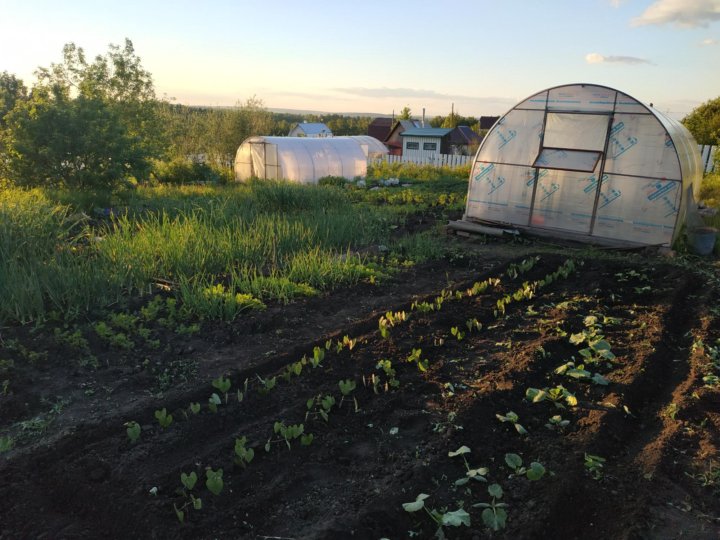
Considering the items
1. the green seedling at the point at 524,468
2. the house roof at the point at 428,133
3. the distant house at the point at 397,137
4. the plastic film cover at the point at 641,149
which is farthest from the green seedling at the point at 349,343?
the distant house at the point at 397,137

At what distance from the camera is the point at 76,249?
596 cm

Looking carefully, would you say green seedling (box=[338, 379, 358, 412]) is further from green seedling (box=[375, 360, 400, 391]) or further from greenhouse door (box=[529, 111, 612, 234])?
greenhouse door (box=[529, 111, 612, 234])

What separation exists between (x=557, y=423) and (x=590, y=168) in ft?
20.3

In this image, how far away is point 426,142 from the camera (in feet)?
145

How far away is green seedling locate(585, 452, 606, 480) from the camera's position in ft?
8.35

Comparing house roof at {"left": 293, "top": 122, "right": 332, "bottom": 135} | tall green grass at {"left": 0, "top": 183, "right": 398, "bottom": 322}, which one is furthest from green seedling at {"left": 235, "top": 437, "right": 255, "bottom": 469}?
house roof at {"left": 293, "top": 122, "right": 332, "bottom": 135}

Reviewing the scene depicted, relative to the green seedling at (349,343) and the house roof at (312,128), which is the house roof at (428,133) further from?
the green seedling at (349,343)

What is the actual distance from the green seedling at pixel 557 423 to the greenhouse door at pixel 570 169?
6116mm

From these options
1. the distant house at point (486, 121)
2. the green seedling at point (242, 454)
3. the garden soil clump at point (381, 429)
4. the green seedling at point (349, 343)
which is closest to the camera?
the garden soil clump at point (381, 429)

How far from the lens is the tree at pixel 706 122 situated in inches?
822

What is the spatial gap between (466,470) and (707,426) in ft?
5.34

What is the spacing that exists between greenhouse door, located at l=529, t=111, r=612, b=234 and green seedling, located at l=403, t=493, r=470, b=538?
282 inches

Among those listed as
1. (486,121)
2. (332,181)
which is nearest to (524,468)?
(332,181)

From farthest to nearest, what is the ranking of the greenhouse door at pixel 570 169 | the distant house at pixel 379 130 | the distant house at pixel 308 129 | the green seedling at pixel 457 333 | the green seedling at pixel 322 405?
the distant house at pixel 379 130 < the distant house at pixel 308 129 < the greenhouse door at pixel 570 169 < the green seedling at pixel 457 333 < the green seedling at pixel 322 405
